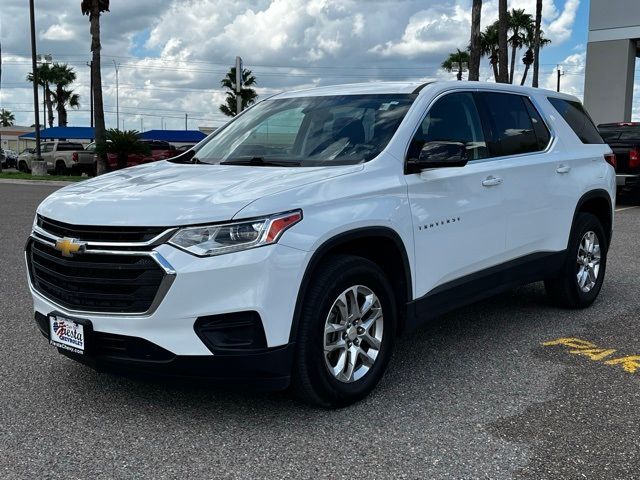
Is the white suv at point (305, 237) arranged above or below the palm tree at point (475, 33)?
below

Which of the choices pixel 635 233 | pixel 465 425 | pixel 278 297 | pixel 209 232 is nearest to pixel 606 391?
pixel 465 425

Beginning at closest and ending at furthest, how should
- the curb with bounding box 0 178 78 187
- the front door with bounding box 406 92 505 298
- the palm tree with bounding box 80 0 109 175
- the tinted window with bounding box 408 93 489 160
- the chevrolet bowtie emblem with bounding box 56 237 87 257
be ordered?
the chevrolet bowtie emblem with bounding box 56 237 87 257 < the front door with bounding box 406 92 505 298 < the tinted window with bounding box 408 93 489 160 < the curb with bounding box 0 178 78 187 < the palm tree with bounding box 80 0 109 175

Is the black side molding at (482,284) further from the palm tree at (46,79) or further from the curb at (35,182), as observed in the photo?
the palm tree at (46,79)

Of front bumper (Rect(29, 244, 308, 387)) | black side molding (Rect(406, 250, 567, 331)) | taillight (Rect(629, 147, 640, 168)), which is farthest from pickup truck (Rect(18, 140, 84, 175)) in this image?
front bumper (Rect(29, 244, 308, 387))

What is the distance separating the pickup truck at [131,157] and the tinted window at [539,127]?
754 inches

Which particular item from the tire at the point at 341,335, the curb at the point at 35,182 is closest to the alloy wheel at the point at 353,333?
the tire at the point at 341,335

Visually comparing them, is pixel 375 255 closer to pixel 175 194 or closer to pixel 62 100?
pixel 175 194

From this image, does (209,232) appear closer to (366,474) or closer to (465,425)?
(366,474)

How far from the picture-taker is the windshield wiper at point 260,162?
167 inches

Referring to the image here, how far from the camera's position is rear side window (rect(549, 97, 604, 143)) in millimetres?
6047

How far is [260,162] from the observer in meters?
4.39

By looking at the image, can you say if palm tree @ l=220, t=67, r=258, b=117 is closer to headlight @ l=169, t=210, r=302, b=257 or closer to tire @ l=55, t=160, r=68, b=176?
tire @ l=55, t=160, r=68, b=176

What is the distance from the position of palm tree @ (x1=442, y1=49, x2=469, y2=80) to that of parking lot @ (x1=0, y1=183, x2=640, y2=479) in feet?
185

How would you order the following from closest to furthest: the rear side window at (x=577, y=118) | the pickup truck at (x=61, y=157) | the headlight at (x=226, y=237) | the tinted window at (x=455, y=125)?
the headlight at (x=226, y=237) < the tinted window at (x=455, y=125) < the rear side window at (x=577, y=118) < the pickup truck at (x=61, y=157)
